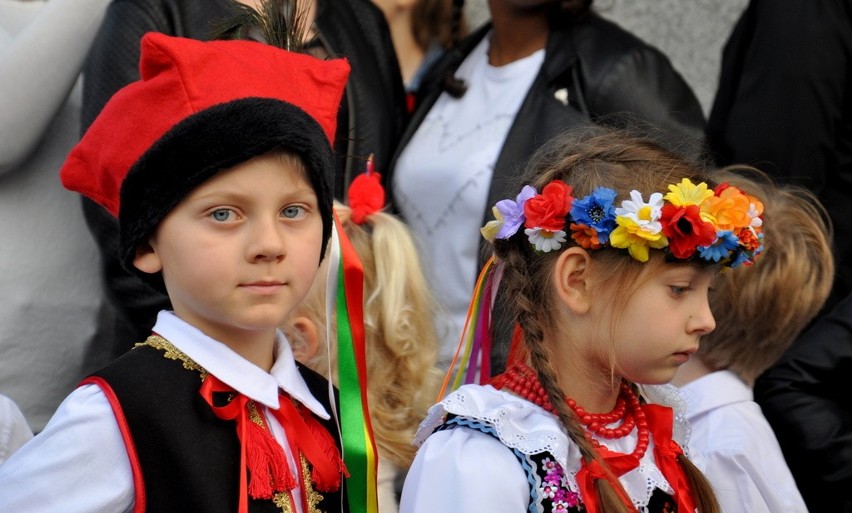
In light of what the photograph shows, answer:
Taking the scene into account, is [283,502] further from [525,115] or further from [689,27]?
[689,27]

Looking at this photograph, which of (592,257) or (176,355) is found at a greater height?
(592,257)

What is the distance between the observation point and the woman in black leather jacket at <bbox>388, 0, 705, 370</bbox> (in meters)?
3.25

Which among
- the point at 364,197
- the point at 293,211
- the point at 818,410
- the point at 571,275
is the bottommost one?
the point at 818,410

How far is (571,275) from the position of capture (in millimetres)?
2279

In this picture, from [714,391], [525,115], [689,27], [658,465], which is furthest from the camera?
[689,27]

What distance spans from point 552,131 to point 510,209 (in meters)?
0.93

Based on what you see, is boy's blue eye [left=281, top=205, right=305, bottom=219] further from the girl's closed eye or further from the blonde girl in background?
the blonde girl in background

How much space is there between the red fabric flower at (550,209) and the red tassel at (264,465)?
59 centimetres

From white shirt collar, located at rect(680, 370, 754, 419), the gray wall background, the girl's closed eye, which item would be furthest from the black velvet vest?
the gray wall background

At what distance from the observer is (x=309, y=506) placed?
226 centimetres

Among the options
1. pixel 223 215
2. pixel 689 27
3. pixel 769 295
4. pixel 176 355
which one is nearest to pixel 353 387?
pixel 176 355

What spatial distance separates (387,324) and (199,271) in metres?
0.93

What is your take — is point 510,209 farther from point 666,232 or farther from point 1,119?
point 1,119

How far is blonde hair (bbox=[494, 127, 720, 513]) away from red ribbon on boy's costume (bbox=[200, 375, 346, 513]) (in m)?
0.42
